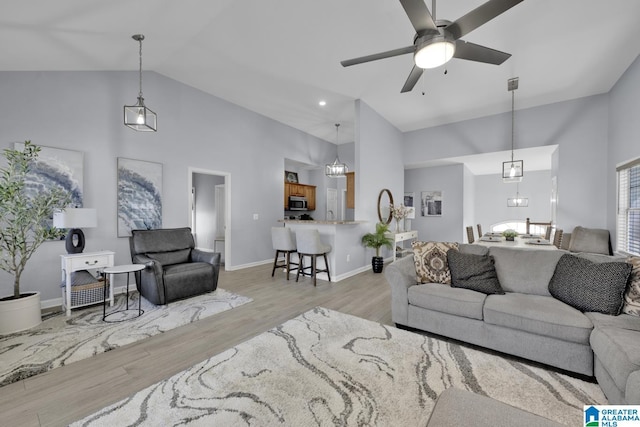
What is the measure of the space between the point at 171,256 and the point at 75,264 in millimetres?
1104

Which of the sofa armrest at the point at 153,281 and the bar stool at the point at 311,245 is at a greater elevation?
the bar stool at the point at 311,245

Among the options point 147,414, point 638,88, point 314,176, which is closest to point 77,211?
point 147,414

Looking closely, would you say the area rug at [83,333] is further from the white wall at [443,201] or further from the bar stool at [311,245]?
the white wall at [443,201]

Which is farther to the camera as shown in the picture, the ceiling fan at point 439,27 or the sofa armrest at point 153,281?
the sofa armrest at point 153,281

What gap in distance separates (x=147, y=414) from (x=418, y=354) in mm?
2060

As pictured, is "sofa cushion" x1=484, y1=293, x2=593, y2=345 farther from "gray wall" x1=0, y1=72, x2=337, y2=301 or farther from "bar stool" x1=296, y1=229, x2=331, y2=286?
"gray wall" x1=0, y1=72, x2=337, y2=301

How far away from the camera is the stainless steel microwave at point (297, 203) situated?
25.0 ft

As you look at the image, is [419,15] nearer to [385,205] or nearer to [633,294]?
[633,294]

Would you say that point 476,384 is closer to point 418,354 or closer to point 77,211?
point 418,354

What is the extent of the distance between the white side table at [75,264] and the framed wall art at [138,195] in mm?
783

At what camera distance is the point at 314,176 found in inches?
348

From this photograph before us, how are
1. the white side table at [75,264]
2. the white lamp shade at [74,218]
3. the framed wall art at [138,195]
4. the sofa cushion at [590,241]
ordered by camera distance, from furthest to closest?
the sofa cushion at [590,241] → the framed wall art at [138,195] → the white side table at [75,264] → the white lamp shade at [74,218]

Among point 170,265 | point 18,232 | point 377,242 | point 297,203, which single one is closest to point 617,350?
point 377,242

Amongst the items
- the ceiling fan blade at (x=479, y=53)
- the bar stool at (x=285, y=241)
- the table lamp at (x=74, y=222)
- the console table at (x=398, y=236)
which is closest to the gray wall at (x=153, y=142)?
the table lamp at (x=74, y=222)
